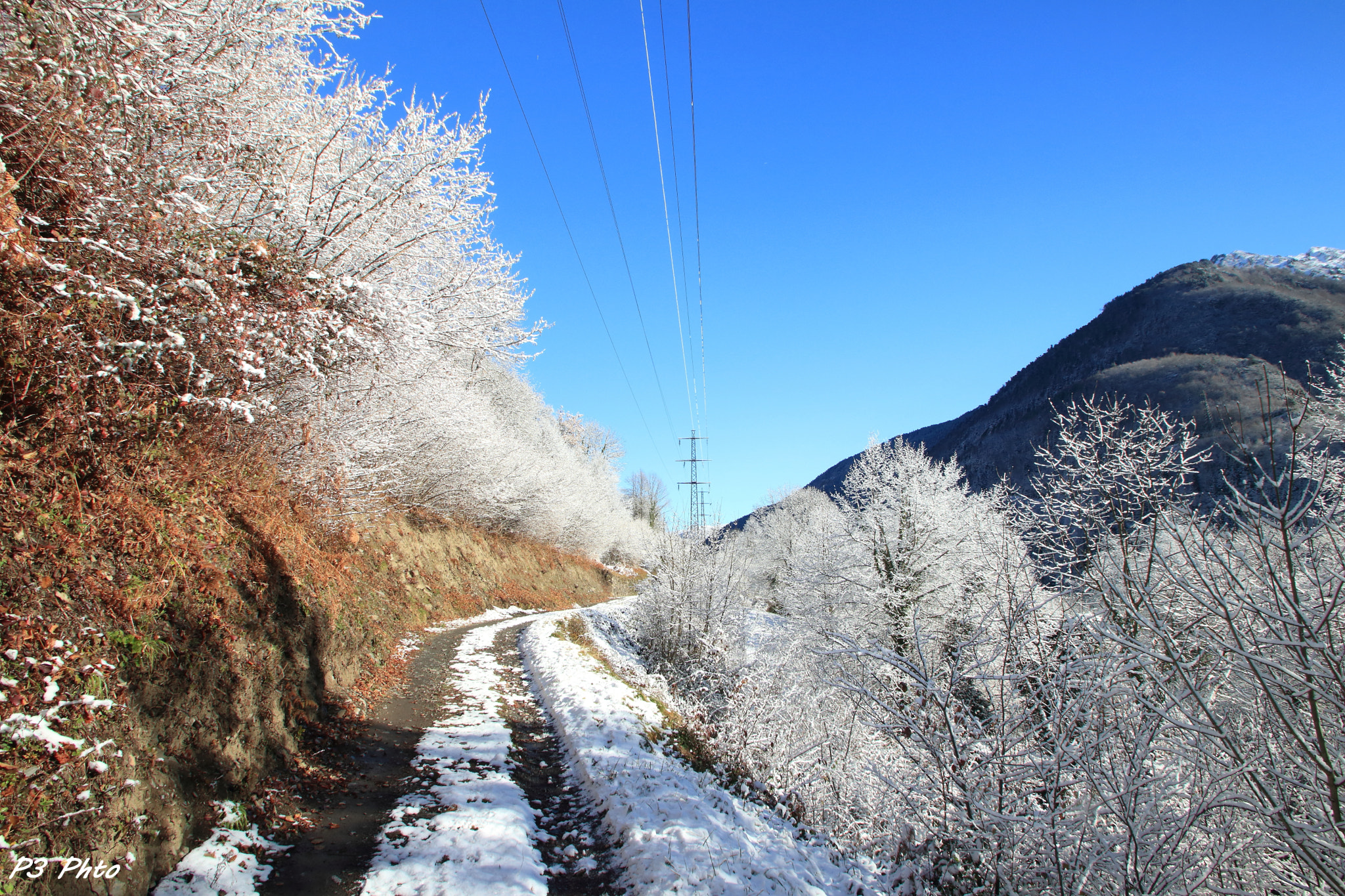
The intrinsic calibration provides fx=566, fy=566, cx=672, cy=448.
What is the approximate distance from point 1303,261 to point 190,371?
182189 millimetres

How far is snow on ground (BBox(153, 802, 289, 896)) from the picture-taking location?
386 cm

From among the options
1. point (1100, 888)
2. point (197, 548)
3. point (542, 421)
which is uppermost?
point (542, 421)

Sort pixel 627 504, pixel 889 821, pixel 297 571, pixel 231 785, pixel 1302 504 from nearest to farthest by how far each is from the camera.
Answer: pixel 1302 504 → pixel 231 785 → pixel 889 821 → pixel 297 571 → pixel 627 504

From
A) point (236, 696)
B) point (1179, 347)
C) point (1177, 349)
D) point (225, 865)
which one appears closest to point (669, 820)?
point (225, 865)

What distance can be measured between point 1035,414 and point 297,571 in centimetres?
12780

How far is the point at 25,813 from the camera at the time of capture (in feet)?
10.5

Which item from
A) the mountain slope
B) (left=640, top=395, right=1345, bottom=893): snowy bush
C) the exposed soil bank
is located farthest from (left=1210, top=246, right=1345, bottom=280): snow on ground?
the exposed soil bank

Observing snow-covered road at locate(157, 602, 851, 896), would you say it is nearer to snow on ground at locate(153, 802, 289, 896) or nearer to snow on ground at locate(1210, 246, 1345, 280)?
snow on ground at locate(153, 802, 289, 896)

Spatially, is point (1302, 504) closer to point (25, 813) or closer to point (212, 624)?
point (25, 813)

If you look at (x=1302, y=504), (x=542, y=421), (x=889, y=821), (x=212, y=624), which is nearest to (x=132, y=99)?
(x=212, y=624)

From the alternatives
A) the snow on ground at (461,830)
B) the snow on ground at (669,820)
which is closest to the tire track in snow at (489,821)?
the snow on ground at (461,830)

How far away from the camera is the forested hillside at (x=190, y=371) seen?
3.89 metres

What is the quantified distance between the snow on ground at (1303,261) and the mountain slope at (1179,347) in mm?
352

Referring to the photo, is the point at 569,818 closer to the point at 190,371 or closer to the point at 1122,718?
the point at 1122,718
